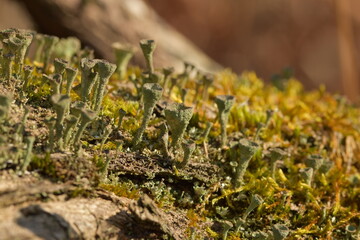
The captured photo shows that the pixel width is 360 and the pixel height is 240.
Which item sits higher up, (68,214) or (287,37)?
(287,37)

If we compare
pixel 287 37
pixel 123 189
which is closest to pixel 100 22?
pixel 123 189

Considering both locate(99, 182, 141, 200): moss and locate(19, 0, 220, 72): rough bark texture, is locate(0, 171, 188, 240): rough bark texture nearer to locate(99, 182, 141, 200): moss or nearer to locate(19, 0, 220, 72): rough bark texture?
locate(99, 182, 141, 200): moss

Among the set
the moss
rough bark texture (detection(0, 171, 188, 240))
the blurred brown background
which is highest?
the blurred brown background

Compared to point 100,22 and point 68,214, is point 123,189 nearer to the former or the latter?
point 68,214

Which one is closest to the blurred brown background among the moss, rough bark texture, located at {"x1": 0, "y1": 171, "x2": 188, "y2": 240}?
the moss

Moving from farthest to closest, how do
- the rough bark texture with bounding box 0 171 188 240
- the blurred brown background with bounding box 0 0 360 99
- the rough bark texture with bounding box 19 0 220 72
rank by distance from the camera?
the blurred brown background with bounding box 0 0 360 99, the rough bark texture with bounding box 19 0 220 72, the rough bark texture with bounding box 0 171 188 240

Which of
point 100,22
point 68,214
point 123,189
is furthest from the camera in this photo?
point 100,22

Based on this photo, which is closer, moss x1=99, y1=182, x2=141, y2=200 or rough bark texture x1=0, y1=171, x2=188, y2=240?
rough bark texture x1=0, y1=171, x2=188, y2=240
